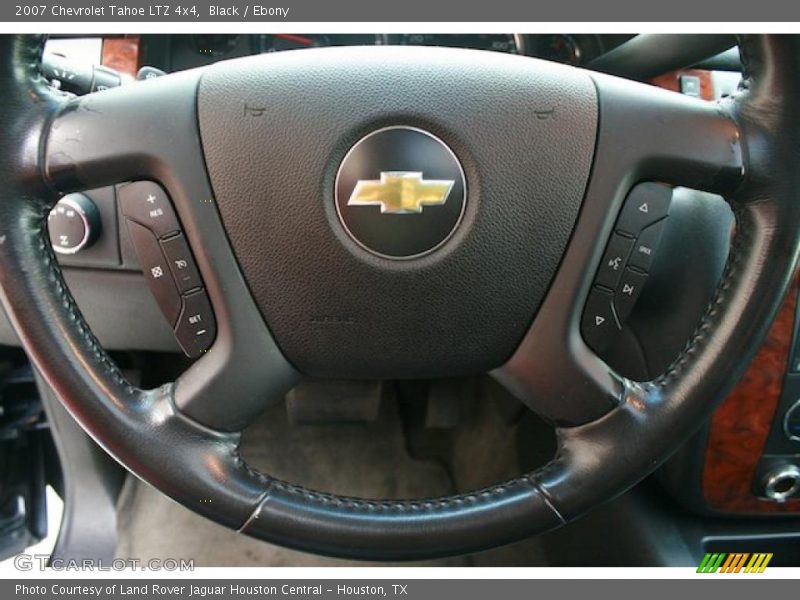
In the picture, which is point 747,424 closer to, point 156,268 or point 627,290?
point 627,290

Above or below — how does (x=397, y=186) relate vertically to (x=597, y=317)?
above

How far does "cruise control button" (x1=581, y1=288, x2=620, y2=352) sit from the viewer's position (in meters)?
0.67

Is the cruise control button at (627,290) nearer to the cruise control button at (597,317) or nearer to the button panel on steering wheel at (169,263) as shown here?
the cruise control button at (597,317)

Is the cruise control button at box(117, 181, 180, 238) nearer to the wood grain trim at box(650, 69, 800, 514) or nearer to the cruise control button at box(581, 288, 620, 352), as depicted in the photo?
the cruise control button at box(581, 288, 620, 352)

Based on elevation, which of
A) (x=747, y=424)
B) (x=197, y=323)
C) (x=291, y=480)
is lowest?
(x=291, y=480)

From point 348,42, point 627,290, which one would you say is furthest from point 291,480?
point 627,290

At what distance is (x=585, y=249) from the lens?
→ 2.14 ft

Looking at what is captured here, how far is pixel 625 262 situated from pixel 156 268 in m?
0.42

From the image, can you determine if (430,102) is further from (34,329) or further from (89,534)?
(89,534)

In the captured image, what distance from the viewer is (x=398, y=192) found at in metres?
0.61

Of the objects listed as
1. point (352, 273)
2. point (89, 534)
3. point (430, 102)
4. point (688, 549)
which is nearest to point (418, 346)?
point (352, 273)

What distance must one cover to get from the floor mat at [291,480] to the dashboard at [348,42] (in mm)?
615

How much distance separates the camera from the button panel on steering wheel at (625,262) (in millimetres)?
660

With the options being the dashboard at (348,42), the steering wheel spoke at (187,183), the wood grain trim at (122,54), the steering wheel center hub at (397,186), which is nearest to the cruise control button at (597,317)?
the steering wheel center hub at (397,186)
